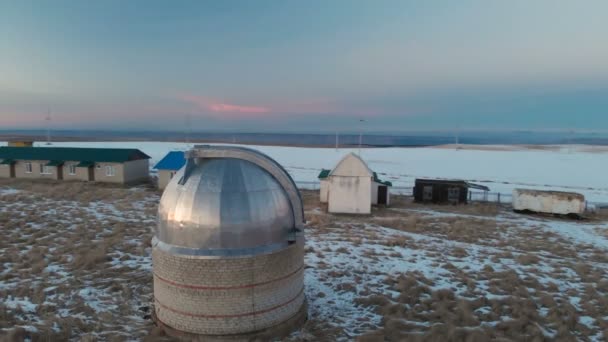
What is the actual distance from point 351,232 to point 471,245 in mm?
5995

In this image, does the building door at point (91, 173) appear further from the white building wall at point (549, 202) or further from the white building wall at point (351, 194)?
the white building wall at point (549, 202)

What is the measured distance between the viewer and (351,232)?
805 inches

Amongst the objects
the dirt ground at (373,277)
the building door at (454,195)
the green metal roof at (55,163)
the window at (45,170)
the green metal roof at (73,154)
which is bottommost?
the dirt ground at (373,277)

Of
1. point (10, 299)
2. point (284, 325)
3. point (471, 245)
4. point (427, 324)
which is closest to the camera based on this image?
point (284, 325)

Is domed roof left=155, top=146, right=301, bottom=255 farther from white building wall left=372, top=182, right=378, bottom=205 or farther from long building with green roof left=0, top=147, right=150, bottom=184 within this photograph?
long building with green roof left=0, top=147, right=150, bottom=184

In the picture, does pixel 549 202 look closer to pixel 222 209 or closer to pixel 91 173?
pixel 222 209

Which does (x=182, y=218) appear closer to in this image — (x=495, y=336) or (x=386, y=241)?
(x=495, y=336)

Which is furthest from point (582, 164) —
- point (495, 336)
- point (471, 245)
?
point (495, 336)

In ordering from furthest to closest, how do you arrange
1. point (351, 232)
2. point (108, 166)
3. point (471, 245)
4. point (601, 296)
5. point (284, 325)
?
point (108, 166) → point (351, 232) → point (471, 245) → point (601, 296) → point (284, 325)

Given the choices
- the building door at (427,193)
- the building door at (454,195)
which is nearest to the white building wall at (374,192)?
the building door at (427,193)

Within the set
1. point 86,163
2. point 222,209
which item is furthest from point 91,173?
point 222,209

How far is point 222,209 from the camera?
8.50 meters

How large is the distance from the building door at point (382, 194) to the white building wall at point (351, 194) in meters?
3.64

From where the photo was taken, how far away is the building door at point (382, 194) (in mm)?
27922
